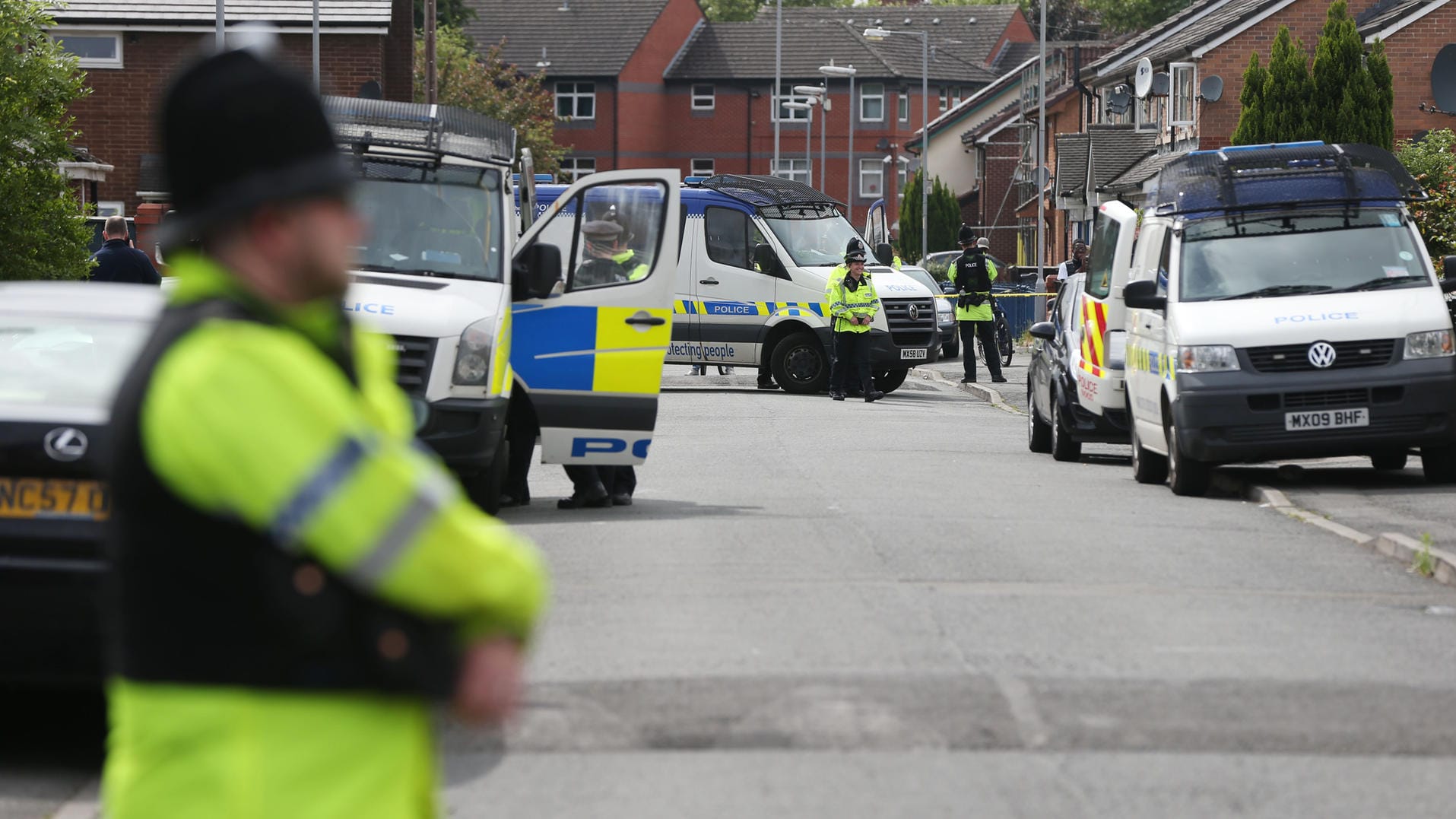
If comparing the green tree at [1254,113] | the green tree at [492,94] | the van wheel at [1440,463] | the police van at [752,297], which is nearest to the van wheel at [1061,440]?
the van wheel at [1440,463]

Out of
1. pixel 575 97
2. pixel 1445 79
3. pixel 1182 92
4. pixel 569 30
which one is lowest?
pixel 1445 79

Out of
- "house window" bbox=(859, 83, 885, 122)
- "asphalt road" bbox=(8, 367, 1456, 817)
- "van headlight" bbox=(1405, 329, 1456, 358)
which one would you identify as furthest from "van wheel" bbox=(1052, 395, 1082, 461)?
"house window" bbox=(859, 83, 885, 122)

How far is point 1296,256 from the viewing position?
15.0 m

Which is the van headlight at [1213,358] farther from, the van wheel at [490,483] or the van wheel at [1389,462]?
the van wheel at [490,483]

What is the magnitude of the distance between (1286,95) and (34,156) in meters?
22.6

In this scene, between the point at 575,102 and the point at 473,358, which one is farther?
the point at 575,102

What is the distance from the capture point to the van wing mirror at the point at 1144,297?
1475 centimetres

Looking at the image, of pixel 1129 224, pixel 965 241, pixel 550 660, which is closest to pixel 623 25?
pixel 965 241

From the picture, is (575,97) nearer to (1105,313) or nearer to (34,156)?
(34,156)

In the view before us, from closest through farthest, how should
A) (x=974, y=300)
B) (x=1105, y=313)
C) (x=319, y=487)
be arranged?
(x=319, y=487) < (x=1105, y=313) < (x=974, y=300)

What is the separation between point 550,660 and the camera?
799 cm

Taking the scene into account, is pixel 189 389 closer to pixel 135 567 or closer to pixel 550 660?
pixel 135 567

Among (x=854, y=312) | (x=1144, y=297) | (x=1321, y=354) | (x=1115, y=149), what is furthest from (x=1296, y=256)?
(x=1115, y=149)

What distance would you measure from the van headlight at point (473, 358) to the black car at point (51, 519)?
4743mm
